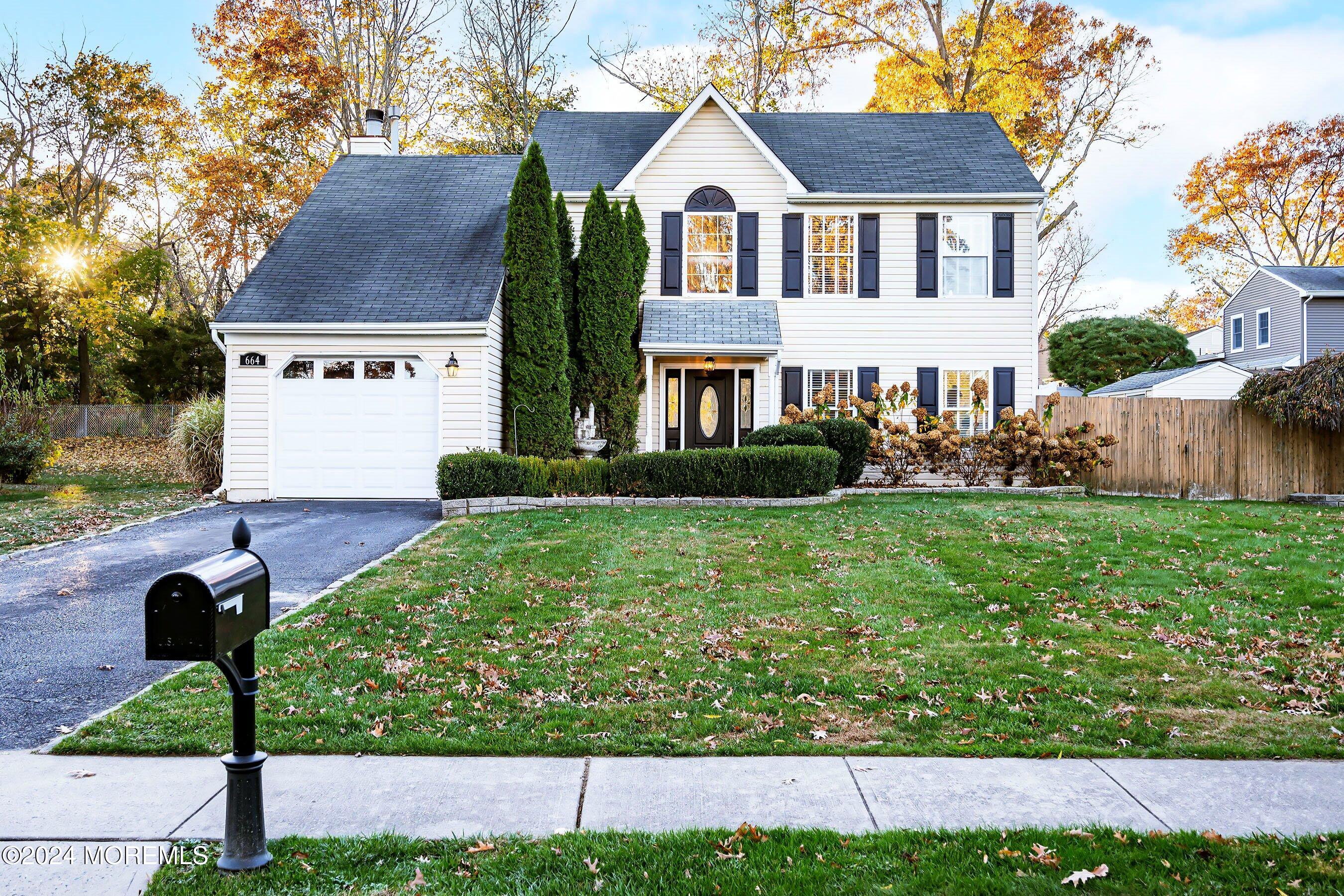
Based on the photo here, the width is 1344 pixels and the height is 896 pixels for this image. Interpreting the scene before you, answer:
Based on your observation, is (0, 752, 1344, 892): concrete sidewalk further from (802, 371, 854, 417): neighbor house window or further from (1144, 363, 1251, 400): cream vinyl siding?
(1144, 363, 1251, 400): cream vinyl siding

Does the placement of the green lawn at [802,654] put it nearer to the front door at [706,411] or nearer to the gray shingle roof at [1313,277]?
the front door at [706,411]

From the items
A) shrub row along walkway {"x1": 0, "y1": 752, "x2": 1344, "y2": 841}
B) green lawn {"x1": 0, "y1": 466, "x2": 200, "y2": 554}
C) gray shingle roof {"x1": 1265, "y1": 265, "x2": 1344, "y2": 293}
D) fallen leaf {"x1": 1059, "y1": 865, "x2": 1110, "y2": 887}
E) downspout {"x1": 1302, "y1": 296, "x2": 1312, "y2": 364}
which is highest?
gray shingle roof {"x1": 1265, "y1": 265, "x2": 1344, "y2": 293}

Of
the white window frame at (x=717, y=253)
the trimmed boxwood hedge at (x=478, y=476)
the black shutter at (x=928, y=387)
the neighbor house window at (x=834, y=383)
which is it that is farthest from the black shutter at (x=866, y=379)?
the trimmed boxwood hedge at (x=478, y=476)

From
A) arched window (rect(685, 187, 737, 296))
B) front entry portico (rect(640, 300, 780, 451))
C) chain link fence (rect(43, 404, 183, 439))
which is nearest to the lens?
front entry portico (rect(640, 300, 780, 451))

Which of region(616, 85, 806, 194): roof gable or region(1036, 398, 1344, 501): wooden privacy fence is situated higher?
region(616, 85, 806, 194): roof gable

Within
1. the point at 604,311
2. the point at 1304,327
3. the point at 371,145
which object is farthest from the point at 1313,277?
the point at 371,145

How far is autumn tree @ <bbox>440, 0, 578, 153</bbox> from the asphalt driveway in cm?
1540

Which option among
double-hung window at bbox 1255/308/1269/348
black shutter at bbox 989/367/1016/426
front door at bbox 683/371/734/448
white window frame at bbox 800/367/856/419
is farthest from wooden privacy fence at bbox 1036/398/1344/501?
double-hung window at bbox 1255/308/1269/348

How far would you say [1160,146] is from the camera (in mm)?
26844

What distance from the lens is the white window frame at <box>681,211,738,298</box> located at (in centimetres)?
1745

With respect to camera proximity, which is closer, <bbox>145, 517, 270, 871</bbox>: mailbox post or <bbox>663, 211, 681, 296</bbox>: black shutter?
<bbox>145, 517, 270, 871</bbox>: mailbox post

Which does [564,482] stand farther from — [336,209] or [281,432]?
[336,209]

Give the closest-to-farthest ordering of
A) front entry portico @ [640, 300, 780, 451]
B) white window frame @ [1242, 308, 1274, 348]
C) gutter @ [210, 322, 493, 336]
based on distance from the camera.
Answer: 1. gutter @ [210, 322, 493, 336]
2. front entry portico @ [640, 300, 780, 451]
3. white window frame @ [1242, 308, 1274, 348]

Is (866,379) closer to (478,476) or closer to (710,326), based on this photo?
(710,326)
